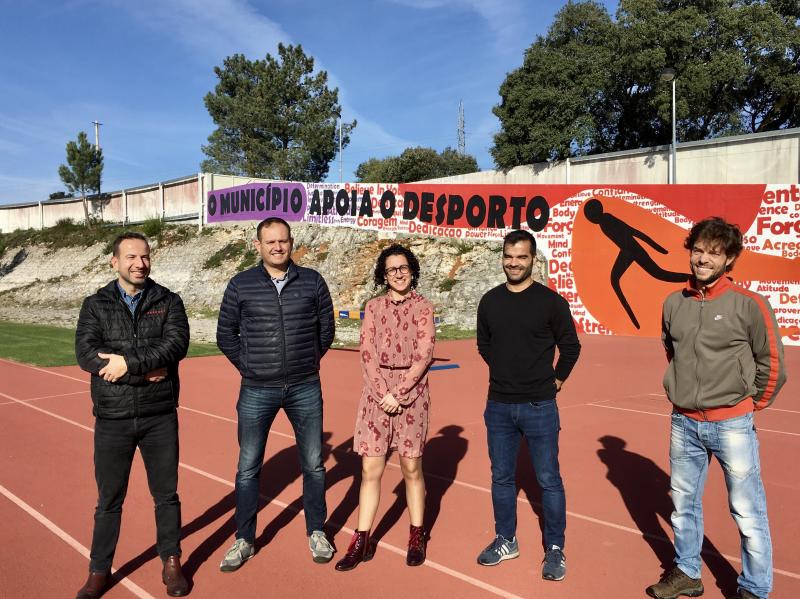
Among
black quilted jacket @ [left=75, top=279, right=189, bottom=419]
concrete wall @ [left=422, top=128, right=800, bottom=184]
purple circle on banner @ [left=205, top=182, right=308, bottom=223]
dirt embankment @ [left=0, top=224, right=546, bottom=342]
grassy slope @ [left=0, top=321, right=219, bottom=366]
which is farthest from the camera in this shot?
purple circle on banner @ [left=205, top=182, right=308, bottom=223]

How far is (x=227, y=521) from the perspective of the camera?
16.1 feet

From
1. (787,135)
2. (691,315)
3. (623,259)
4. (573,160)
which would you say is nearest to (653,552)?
(691,315)

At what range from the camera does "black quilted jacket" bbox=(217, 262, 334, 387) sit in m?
4.14

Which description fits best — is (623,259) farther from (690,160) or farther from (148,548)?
(148,548)

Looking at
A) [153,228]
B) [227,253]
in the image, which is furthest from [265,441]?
[153,228]

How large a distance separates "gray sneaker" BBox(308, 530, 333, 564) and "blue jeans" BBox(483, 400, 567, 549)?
1.09m

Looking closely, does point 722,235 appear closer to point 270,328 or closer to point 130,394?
point 270,328

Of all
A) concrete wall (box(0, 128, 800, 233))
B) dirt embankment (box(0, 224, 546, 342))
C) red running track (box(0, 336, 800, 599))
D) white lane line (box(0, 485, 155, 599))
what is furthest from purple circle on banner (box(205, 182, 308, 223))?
white lane line (box(0, 485, 155, 599))

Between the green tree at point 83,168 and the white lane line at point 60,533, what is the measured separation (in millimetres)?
42264

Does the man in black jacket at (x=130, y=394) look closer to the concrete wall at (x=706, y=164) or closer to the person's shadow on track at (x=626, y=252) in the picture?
the person's shadow on track at (x=626, y=252)

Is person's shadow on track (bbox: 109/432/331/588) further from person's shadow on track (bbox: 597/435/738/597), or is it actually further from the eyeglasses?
person's shadow on track (bbox: 597/435/738/597)

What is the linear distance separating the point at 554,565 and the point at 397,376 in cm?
144

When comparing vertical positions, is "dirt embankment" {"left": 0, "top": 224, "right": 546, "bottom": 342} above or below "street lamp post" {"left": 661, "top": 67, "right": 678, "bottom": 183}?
below

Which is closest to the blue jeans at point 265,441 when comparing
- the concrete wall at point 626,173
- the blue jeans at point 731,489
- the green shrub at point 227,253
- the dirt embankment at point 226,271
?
the blue jeans at point 731,489
